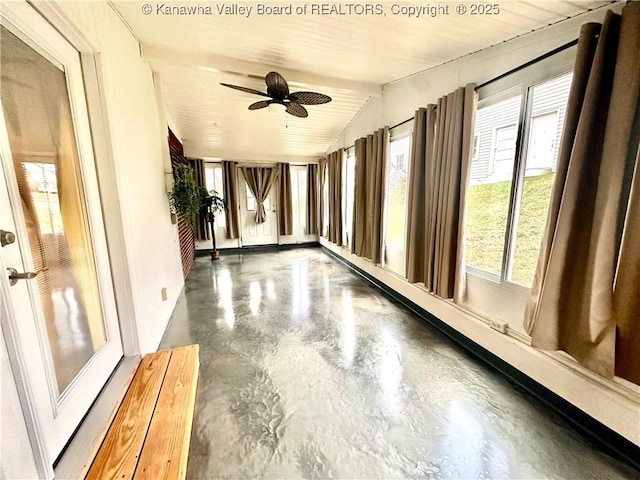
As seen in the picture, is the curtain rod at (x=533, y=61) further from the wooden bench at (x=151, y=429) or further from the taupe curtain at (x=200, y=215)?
the taupe curtain at (x=200, y=215)

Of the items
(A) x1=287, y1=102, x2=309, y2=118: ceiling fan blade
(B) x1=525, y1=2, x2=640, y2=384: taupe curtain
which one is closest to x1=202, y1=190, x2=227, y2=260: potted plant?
(A) x1=287, y1=102, x2=309, y2=118: ceiling fan blade

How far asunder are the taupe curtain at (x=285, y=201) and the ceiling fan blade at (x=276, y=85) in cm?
370

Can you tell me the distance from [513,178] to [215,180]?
5653 mm

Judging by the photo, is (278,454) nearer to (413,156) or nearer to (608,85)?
(608,85)

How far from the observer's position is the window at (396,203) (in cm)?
317

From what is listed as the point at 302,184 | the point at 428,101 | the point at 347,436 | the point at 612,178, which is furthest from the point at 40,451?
the point at 302,184

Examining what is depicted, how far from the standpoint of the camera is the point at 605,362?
1269 millimetres

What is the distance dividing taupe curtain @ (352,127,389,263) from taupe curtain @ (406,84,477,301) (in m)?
0.71

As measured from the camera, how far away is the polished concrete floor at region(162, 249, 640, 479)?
1.25m

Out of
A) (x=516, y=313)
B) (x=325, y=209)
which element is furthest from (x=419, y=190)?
(x=325, y=209)

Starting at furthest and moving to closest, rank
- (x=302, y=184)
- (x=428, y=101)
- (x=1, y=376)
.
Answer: (x=302, y=184) → (x=428, y=101) → (x=1, y=376)

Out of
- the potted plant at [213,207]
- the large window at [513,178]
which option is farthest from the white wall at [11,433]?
the potted plant at [213,207]

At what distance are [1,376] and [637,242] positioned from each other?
2.44 meters

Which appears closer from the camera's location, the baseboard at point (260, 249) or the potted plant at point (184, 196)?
the potted plant at point (184, 196)
